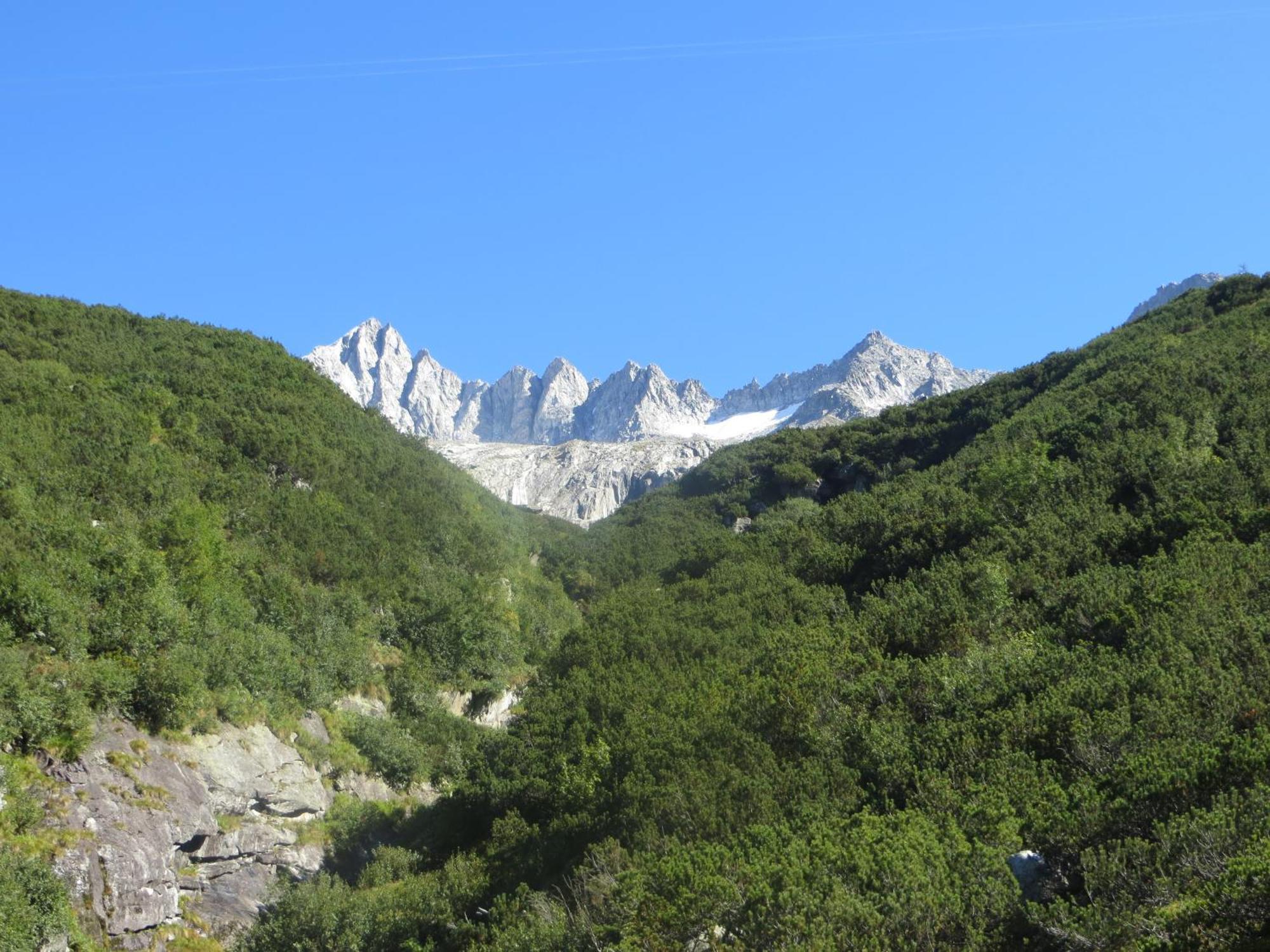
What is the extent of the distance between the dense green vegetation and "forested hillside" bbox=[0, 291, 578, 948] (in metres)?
0.21

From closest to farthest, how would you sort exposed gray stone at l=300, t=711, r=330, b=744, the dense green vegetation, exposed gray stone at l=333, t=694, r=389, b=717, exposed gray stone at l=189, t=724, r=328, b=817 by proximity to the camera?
the dense green vegetation < exposed gray stone at l=189, t=724, r=328, b=817 < exposed gray stone at l=300, t=711, r=330, b=744 < exposed gray stone at l=333, t=694, r=389, b=717

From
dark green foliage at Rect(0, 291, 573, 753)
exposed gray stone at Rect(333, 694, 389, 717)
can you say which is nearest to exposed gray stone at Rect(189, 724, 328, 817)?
dark green foliage at Rect(0, 291, 573, 753)

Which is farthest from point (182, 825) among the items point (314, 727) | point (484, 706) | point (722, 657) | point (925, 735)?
point (925, 735)

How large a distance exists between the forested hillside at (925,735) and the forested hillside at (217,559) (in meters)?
8.01

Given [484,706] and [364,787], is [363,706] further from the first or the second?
[484,706]

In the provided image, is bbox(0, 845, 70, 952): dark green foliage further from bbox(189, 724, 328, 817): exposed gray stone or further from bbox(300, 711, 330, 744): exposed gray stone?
bbox(300, 711, 330, 744): exposed gray stone

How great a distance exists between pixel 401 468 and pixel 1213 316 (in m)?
65.8

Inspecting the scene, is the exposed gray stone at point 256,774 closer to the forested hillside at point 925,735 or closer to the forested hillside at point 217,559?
the forested hillside at point 217,559

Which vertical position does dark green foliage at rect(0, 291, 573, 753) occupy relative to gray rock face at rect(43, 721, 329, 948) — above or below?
above

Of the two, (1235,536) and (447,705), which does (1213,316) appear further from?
(447,705)

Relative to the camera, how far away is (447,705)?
5081 cm

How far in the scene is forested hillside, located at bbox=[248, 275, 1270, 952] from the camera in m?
19.5

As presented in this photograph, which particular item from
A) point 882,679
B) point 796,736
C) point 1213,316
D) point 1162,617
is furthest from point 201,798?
point 1213,316

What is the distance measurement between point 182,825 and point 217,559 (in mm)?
17042
